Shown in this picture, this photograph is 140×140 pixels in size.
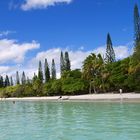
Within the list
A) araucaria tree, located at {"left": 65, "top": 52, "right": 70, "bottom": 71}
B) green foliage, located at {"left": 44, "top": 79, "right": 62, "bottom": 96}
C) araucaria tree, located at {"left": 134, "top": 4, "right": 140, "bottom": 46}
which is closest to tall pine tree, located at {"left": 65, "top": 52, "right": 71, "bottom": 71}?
araucaria tree, located at {"left": 65, "top": 52, "right": 70, "bottom": 71}

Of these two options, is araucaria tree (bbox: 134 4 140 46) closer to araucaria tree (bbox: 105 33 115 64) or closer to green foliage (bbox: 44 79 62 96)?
araucaria tree (bbox: 105 33 115 64)

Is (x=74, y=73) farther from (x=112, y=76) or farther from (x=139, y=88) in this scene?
(x=139, y=88)

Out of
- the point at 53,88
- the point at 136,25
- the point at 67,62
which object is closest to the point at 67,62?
the point at 67,62

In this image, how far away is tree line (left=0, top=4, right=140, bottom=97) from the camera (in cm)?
6575

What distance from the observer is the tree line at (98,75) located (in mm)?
65750

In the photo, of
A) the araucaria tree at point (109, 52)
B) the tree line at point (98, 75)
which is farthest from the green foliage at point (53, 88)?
the araucaria tree at point (109, 52)

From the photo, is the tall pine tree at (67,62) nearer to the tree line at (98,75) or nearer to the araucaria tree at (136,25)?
the tree line at (98,75)

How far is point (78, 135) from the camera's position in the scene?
19.0 m

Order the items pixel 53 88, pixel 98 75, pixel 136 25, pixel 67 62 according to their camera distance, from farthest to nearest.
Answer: pixel 67 62 → pixel 53 88 → pixel 98 75 → pixel 136 25

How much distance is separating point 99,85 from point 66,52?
74.9ft

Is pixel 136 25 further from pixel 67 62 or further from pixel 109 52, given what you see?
pixel 67 62

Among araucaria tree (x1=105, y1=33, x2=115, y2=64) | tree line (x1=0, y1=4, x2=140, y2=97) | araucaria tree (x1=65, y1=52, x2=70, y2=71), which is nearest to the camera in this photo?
tree line (x1=0, y1=4, x2=140, y2=97)

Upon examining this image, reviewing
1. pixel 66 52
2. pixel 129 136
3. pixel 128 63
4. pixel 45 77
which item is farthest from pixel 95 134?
pixel 45 77

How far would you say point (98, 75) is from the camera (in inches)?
3162
